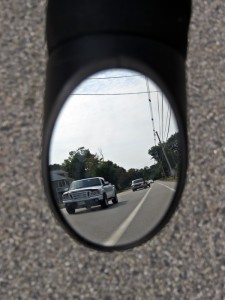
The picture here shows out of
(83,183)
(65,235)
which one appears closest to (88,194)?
(83,183)

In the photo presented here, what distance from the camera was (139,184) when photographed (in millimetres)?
800

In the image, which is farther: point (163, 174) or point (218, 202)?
point (218, 202)

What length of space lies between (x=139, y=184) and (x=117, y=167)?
0.16 feet

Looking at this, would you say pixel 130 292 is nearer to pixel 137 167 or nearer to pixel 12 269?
pixel 12 269

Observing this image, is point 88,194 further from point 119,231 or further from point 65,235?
point 65,235

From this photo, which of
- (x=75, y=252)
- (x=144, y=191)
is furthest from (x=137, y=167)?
(x=75, y=252)

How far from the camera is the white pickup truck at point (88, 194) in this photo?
0.75 metres

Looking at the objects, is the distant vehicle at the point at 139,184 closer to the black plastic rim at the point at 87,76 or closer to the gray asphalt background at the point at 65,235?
the black plastic rim at the point at 87,76

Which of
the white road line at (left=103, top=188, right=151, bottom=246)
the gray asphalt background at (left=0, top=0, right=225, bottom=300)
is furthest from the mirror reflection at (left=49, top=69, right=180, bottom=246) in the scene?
the gray asphalt background at (left=0, top=0, right=225, bottom=300)

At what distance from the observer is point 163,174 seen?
2.57 feet

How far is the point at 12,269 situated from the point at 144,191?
1255 mm

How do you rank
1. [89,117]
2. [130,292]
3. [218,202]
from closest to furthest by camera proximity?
1. [89,117]
2. [130,292]
3. [218,202]

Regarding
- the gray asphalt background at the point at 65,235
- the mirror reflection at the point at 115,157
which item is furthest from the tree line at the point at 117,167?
the gray asphalt background at the point at 65,235

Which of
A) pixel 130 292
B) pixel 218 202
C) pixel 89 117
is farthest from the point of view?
pixel 218 202
